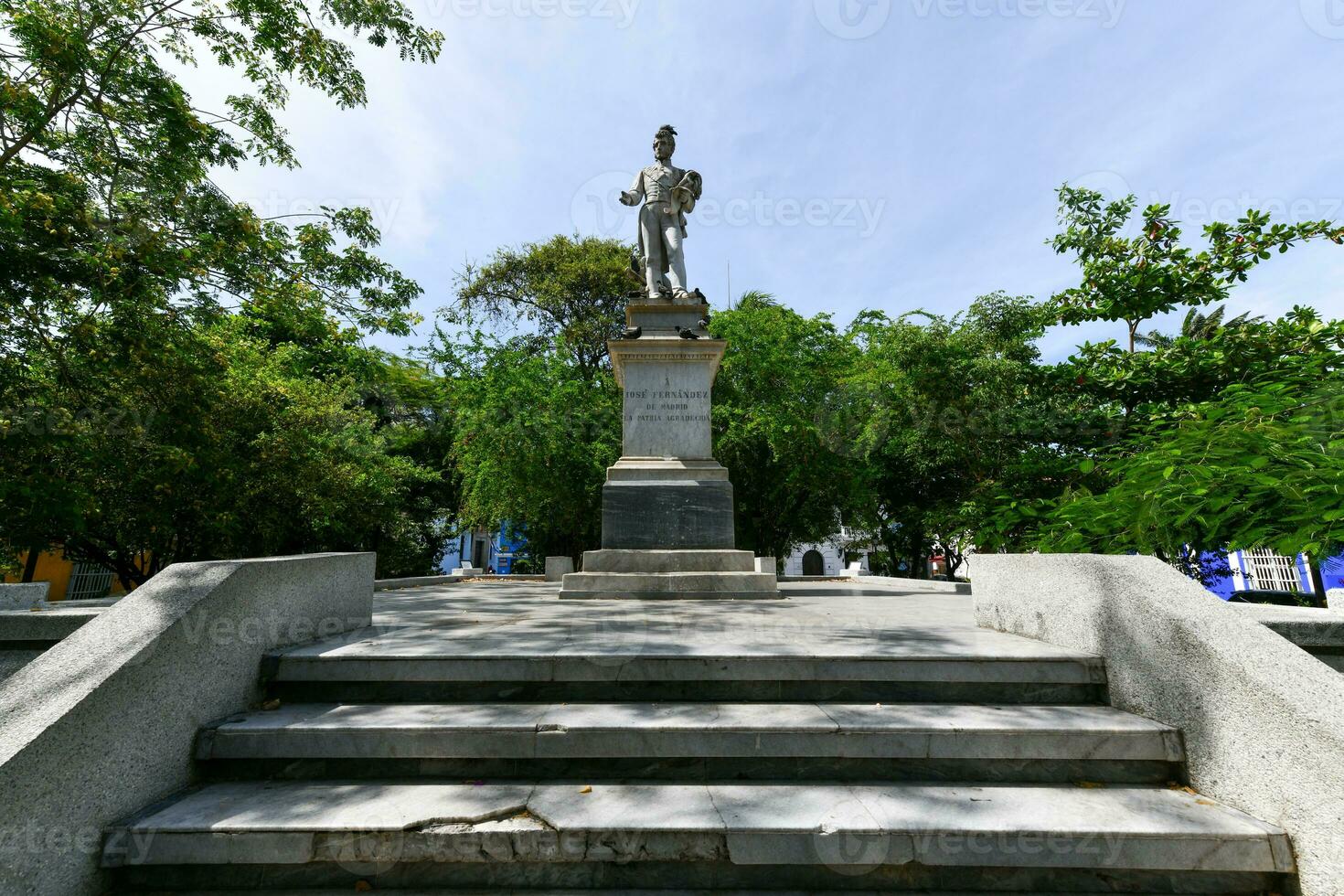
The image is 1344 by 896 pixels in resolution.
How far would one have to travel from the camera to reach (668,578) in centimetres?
782

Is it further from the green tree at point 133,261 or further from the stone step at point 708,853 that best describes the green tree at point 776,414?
the stone step at point 708,853

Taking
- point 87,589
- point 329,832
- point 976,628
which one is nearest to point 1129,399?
point 976,628

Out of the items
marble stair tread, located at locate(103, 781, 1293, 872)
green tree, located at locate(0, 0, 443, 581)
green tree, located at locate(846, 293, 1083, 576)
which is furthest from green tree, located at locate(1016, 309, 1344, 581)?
green tree, located at locate(0, 0, 443, 581)

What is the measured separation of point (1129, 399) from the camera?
945cm

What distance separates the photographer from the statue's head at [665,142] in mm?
10594

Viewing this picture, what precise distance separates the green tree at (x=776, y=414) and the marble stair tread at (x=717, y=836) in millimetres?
14655

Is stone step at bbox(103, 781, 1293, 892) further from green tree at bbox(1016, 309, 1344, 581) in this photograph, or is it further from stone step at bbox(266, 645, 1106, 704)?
green tree at bbox(1016, 309, 1344, 581)

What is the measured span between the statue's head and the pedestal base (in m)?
7.16

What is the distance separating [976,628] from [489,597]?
6.52 meters

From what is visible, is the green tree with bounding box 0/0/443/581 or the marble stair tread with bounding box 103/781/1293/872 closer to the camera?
the marble stair tread with bounding box 103/781/1293/872

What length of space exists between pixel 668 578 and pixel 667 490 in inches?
53.2

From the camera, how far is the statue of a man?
10.5m

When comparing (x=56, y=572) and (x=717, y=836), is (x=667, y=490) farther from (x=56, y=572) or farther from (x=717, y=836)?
(x=56, y=572)

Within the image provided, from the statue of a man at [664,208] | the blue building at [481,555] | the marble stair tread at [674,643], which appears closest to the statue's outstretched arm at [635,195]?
the statue of a man at [664,208]
